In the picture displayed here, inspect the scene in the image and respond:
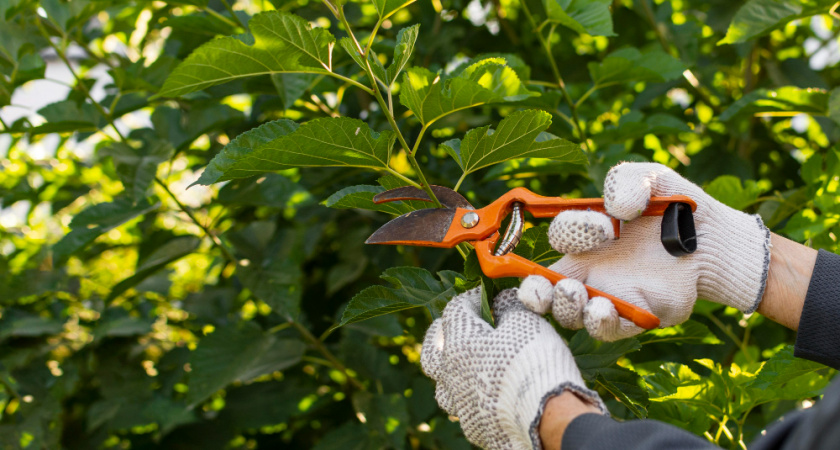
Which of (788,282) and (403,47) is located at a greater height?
(403,47)

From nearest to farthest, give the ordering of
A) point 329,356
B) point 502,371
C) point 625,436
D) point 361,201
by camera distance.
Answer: point 625,436, point 502,371, point 361,201, point 329,356

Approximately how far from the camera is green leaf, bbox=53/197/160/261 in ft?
4.88

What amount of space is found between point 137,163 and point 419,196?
77 centimetres

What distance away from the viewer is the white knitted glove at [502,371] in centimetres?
79

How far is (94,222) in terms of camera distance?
4.91 feet

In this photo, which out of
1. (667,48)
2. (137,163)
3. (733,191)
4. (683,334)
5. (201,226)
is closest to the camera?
(683,334)

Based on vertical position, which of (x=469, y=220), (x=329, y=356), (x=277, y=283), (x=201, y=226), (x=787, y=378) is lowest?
(x=329, y=356)

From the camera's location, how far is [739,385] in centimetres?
109

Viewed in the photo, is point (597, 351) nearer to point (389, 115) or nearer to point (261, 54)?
point (389, 115)

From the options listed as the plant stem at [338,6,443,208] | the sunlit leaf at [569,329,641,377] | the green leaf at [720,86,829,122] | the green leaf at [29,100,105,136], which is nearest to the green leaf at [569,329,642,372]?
the sunlit leaf at [569,329,641,377]

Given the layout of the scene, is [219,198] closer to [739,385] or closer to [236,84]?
A: [236,84]

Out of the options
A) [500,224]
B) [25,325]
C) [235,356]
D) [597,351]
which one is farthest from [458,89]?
[25,325]

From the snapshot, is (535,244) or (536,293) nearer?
(536,293)

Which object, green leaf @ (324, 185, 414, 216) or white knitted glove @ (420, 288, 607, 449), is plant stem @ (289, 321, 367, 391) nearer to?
green leaf @ (324, 185, 414, 216)
